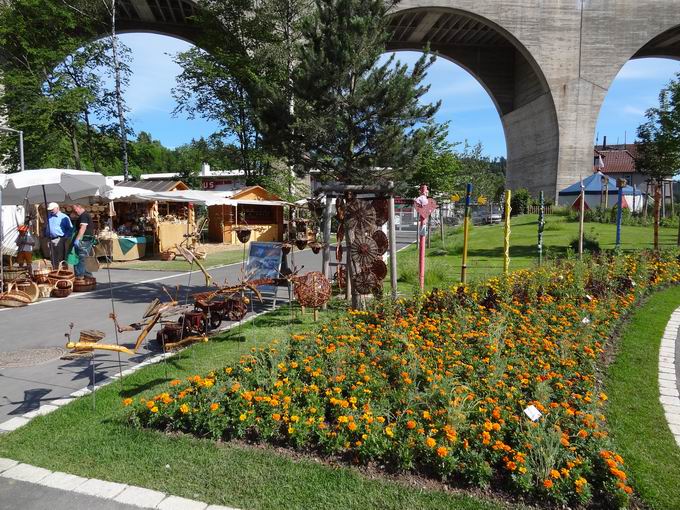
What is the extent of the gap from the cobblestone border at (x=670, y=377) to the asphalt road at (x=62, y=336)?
18.3ft

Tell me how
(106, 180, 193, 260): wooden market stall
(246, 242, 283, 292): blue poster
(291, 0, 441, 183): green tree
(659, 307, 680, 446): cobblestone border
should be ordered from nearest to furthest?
(659, 307, 680, 446): cobblestone border, (291, 0, 441, 183): green tree, (246, 242, 283, 292): blue poster, (106, 180, 193, 260): wooden market stall

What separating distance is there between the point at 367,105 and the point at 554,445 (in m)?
6.05

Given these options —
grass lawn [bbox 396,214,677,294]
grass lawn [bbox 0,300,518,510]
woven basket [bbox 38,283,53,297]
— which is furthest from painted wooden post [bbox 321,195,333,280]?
woven basket [bbox 38,283,53,297]

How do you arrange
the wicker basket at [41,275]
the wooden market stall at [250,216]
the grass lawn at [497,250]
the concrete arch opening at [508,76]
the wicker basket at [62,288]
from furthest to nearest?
1. the concrete arch opening at [508,76]
2. the wooden market stall at [250,216]
3. the grass lawn at [497,250]
4. the wicker basket at [41,275]
5. the wicker basket at [62,288]

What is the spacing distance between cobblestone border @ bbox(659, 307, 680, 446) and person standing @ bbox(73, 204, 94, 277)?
10.4 m

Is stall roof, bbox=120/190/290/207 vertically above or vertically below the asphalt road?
above

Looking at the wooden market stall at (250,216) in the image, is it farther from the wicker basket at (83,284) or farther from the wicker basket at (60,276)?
the wicker basket at (60,276)

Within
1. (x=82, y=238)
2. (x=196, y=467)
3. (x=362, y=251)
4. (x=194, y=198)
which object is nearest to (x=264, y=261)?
(x=362, y=251)

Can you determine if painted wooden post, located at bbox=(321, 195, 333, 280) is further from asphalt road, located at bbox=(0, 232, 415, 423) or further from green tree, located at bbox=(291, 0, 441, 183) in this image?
asphalt road, located at bbox=(0, 232, 415, 423)

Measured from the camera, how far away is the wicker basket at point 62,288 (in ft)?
31.4

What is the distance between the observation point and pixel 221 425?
3.49m

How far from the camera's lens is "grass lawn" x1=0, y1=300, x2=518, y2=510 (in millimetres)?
2797

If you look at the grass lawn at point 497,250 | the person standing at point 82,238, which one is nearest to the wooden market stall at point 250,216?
the grass lawn at point 497,250

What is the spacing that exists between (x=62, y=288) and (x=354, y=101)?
24.1 ft
